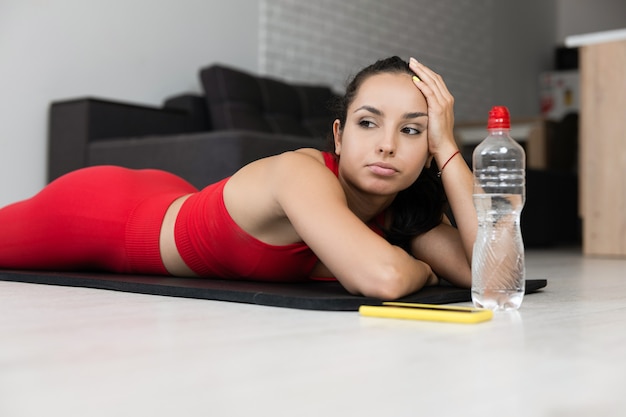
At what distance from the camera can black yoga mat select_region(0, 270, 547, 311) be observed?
148cm

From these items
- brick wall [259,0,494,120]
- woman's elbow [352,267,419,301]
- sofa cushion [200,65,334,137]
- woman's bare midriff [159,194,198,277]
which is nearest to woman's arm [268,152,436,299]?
woman's elbow [352,267,419,301]

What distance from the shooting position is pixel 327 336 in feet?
3.86

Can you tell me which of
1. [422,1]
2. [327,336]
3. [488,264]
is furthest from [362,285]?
[422,1]

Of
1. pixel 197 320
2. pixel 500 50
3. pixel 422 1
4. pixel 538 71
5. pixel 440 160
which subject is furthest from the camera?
pixel 538 71

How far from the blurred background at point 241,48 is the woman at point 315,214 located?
54 centimetres

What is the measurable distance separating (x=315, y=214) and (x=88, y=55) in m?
2.53

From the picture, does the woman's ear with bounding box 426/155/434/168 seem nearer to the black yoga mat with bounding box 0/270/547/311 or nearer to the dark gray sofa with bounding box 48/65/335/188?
the black yoga mat with bounding box 0/270/547/311

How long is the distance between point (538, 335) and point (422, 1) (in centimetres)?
515

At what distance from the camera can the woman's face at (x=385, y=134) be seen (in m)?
1.58

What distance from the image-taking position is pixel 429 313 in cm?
134

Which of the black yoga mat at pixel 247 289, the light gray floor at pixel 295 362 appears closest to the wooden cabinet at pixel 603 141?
the black yoga mat at pixel 247 289

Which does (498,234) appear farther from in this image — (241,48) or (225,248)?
(241,48)

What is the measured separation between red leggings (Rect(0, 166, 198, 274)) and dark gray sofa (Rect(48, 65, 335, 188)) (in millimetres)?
893

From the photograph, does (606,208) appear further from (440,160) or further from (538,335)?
(538,335)
